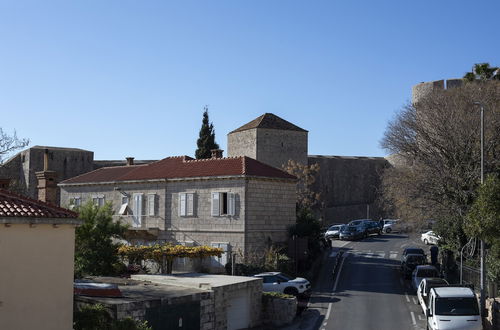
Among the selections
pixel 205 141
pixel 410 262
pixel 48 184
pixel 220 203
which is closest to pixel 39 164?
pixel 205 141

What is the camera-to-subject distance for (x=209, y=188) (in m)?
38.6

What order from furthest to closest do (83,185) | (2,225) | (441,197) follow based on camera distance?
A: 1. (83,185)
2. (441,197)
3. (2,225)

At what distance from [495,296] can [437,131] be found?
13.4 metres

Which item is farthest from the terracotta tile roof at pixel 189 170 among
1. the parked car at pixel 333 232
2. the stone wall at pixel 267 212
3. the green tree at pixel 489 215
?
the parked car at pixel 333 232

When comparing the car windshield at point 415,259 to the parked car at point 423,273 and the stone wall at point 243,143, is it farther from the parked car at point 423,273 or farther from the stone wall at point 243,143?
the stone wall at point 243,143

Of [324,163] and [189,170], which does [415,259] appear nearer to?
[189,170]

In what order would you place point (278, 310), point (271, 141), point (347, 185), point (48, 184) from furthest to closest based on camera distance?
point (347, 185) → point (271, 141) → point (278, 310) → point (48, 184)

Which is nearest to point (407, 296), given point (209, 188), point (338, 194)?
point (209, 188)

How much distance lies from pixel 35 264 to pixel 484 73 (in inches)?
1388

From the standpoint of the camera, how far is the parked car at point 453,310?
71.7ft

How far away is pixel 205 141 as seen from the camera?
213 ft

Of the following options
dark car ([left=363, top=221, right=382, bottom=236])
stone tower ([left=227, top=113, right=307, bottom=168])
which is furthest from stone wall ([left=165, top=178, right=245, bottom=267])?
dark car ([left=363, top=221, right=382, bottom=236])

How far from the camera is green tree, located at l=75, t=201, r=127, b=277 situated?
29.3 m

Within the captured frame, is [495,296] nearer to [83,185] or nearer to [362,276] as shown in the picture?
[362,276]
